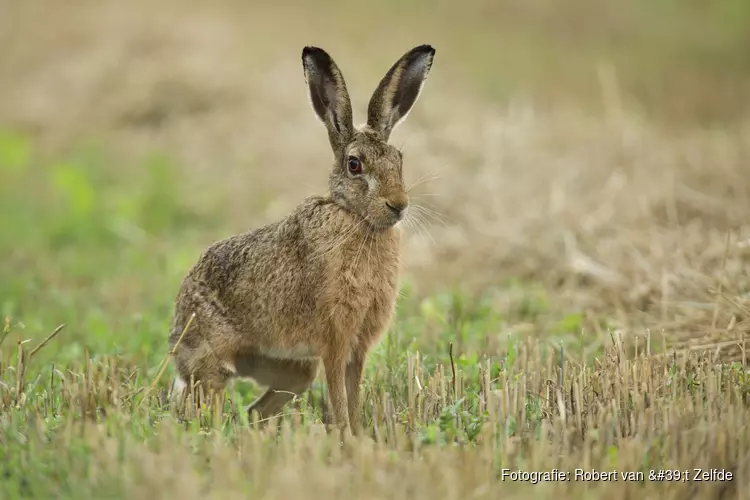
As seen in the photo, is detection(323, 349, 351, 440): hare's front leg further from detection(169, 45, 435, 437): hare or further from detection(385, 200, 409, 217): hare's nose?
detection(385, 200, 409, 217): hare's nose

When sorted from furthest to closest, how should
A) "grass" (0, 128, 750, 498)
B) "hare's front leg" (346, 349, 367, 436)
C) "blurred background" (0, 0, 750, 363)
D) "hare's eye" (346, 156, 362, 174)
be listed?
"blurred background" (0, 0, 750, 363) < "hare's front leg" (346, 349, 367, 436) < "hare's eye" (346, 156, 362, 174) < "grass" (0, 128, 750, 498)

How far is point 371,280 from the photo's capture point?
5.16 m

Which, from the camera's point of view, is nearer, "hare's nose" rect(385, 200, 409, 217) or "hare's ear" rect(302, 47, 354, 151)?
"hare's nose" rect(385, 200, 409, 217)

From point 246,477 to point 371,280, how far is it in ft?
4.93

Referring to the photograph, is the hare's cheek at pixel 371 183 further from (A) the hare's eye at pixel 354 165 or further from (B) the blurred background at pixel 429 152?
(B) the blurred background at pixel 429 152

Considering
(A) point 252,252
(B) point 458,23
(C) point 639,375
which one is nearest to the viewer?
(C) point 639,375

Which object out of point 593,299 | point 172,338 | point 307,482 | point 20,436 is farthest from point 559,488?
point 593,299

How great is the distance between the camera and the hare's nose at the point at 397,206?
16.5 ft

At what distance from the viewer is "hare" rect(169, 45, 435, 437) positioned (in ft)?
16.8

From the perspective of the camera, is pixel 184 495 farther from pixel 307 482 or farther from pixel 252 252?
pixel 252 252

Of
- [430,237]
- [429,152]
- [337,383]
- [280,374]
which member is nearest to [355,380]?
[337,383]

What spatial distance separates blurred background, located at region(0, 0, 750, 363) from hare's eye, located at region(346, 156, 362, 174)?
1.67 ft

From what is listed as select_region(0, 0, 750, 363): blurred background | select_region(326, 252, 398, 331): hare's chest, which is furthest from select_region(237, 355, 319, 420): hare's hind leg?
select_region(0, 0, 750, 363): blurred background

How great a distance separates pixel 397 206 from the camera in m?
5.04
